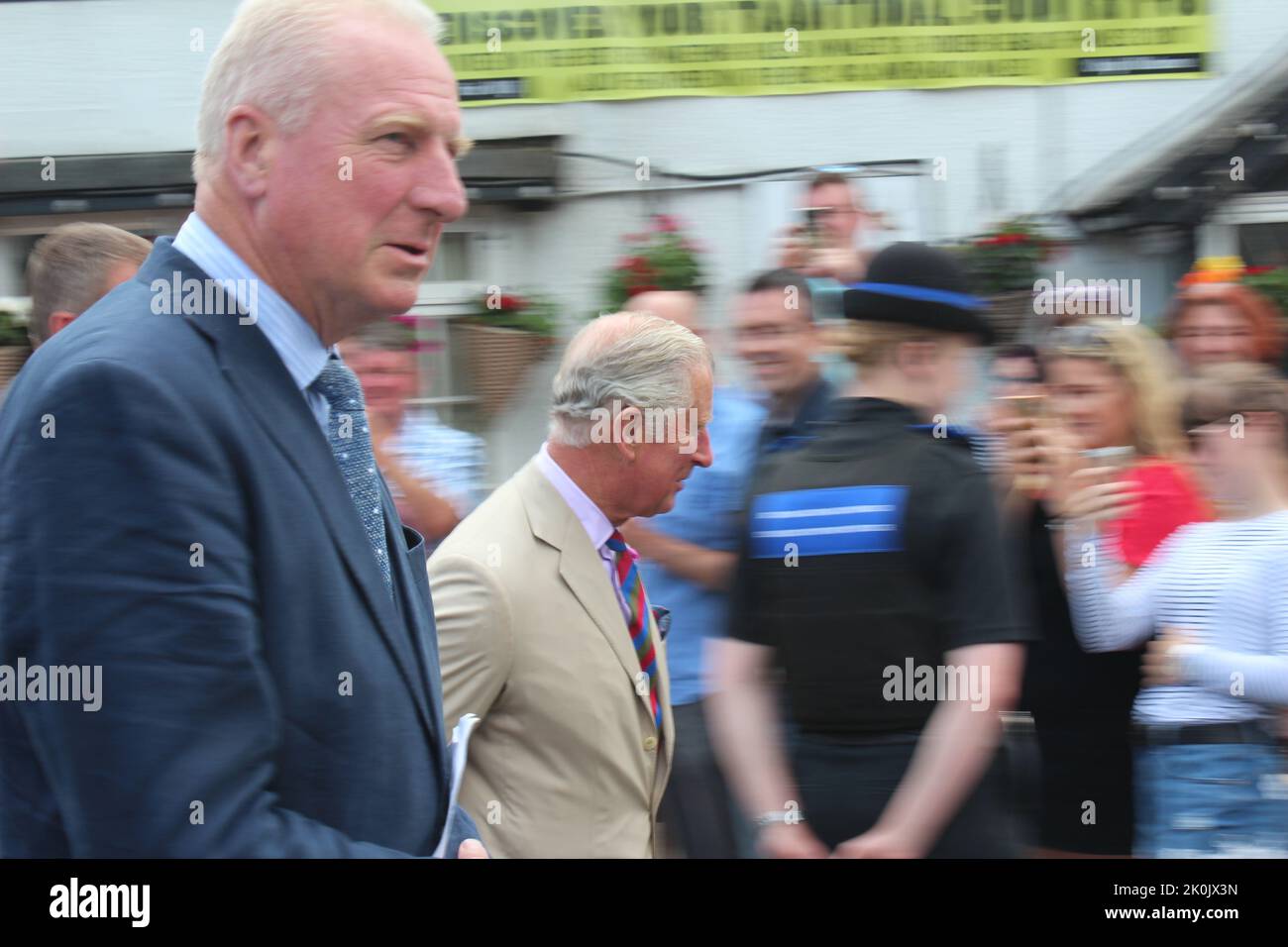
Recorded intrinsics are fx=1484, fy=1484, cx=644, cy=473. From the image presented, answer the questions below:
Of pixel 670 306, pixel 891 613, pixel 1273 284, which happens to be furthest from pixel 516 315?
pixel 891 613

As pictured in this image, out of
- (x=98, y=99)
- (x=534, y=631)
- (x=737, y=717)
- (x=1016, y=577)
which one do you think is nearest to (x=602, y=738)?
(x=534, y=631)

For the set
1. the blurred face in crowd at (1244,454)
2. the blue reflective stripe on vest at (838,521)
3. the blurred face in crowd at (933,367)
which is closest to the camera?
the blue reflective stripe on vest at (838,521)

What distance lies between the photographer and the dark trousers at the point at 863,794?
259 centimetres

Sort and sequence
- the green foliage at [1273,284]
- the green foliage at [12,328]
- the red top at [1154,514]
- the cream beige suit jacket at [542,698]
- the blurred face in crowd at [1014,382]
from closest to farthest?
the cream beige suit jacket at [542,698], the red top at [1154,514], the blurred face in crowd at [1014,382], the green foliage at [1273,284], the green foliage at [12,328]

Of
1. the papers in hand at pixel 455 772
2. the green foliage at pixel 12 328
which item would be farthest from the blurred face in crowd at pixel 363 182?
the green foliage at pixel 12 328

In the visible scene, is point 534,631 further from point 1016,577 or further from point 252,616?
point 1016,577

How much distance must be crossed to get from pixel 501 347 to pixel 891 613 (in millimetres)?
4421

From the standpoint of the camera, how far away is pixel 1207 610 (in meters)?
3.21

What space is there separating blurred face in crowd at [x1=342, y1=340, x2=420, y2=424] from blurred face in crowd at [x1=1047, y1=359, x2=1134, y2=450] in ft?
5.56

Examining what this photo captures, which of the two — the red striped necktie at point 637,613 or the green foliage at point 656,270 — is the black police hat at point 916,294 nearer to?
the red striped necktie at point 637,613

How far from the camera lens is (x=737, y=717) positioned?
290 cm

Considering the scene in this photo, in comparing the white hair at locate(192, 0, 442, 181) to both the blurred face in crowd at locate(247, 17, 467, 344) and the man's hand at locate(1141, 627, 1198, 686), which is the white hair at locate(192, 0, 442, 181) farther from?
the man's hand at locate(1141, 627, 1198, 686)

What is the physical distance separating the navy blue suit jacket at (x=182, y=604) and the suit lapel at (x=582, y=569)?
3.31ft

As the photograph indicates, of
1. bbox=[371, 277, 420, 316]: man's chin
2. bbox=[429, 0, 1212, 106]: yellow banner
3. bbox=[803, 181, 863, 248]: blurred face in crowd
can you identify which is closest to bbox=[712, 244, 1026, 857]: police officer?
bbox=[371, 277, 420, 316]: man's chin
